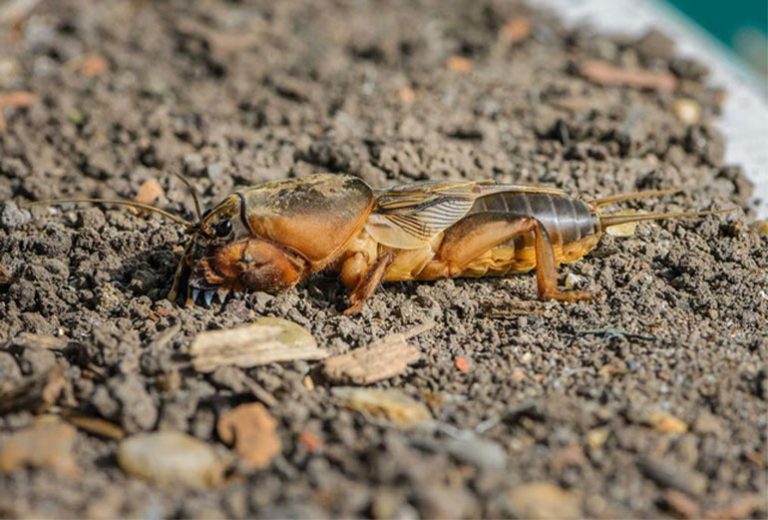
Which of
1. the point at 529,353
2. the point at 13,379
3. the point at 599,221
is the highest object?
the point at 599,221

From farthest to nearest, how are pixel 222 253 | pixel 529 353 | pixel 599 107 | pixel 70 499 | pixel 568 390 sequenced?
pixel 599 107 < pixel 222 253 < pixel 529 353 < pixel 568 390 < pixel 70 499

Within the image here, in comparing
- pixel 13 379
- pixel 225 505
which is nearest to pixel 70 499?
pixel 225 505

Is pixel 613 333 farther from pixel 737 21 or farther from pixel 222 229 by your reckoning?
pixel 737 21

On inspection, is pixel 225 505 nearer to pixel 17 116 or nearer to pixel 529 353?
pixel 529 353

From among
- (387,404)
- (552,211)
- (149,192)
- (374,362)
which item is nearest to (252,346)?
(374,362)

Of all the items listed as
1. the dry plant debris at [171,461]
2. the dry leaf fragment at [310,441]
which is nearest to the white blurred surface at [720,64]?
the dry leaf fragment at [310,441]

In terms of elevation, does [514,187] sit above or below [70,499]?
above
